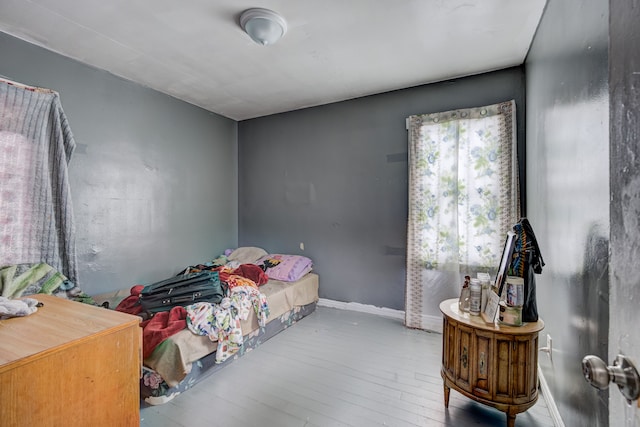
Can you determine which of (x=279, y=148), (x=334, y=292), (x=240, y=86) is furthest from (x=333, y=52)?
(x=334, y=292)

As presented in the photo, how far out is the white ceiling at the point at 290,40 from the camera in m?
1.85

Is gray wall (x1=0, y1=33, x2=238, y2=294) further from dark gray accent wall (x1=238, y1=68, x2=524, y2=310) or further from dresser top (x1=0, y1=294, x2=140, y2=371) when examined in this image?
dresser top (x1=0, y1=294, x2=140, y2=371)

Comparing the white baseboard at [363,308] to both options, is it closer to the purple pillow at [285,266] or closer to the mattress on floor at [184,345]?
the purple pillow at [285,266]

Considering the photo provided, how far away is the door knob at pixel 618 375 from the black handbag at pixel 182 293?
2.19 metres

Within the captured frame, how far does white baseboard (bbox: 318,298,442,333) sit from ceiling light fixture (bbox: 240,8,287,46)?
282 cm

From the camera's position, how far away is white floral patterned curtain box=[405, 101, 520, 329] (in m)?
2.60

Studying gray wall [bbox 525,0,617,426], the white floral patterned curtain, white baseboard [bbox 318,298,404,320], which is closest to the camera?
gray wall [bbox 525,0,617,426]

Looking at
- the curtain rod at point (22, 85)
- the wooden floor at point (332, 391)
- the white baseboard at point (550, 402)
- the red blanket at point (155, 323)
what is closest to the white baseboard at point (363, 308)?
the wooden floor at point (332, 391)

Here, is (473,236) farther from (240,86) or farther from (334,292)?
(240,86)

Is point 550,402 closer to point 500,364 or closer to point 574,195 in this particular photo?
point 500,364

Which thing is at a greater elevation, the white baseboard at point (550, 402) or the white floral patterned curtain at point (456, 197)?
the white floral patterned curtain at point (456, 197)

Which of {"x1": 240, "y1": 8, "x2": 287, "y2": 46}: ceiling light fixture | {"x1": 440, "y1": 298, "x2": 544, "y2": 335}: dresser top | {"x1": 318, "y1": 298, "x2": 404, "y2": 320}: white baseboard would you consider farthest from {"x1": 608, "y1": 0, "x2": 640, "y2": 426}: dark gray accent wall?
{"x1": 318, "y1": 298, "x2": 404, "y2": 320}: white baseboard

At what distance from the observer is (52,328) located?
1215 mm

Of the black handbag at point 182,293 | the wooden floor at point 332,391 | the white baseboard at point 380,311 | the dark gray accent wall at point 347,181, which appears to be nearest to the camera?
the wooden floor at point 332,391
